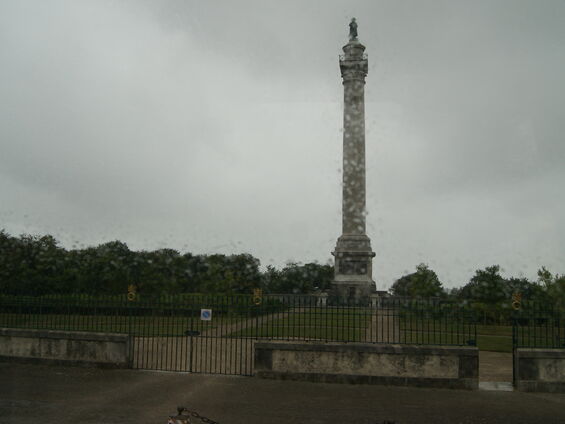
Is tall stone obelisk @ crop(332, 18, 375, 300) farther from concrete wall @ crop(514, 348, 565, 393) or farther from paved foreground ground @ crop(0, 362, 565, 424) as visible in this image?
paved foreground ground @ crop(0, 362, 565, 424)

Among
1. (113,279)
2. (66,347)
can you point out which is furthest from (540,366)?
(113,279)

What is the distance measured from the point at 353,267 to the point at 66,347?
28126mm

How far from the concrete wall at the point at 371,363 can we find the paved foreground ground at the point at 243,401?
12.2 inches

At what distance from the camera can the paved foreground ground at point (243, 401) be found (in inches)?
398

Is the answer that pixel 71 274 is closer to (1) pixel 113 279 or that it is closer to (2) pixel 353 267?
(1) pixel 113 279

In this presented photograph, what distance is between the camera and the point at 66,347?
49.6 feet

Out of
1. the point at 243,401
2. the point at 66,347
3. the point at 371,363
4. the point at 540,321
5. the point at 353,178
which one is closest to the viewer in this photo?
the point at 243,401

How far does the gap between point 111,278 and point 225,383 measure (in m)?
31.5

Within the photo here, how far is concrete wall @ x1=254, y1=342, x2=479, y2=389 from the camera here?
12828 millimetres

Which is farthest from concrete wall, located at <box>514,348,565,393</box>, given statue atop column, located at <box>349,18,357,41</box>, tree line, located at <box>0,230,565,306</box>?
statue atop column, located at <box>349,18,357,41</box>

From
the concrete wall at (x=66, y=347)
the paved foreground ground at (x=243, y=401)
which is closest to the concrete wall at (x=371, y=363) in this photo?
the paved foreground ground at (x=243, y=401)

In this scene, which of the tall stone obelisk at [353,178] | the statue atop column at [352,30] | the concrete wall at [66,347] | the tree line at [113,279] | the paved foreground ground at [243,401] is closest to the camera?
the paved foreground ground at [243,401]

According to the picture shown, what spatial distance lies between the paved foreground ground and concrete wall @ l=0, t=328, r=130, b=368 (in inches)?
31.7

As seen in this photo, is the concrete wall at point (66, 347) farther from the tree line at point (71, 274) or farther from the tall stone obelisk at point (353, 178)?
the tall stone obelisk at point (353, 178)
